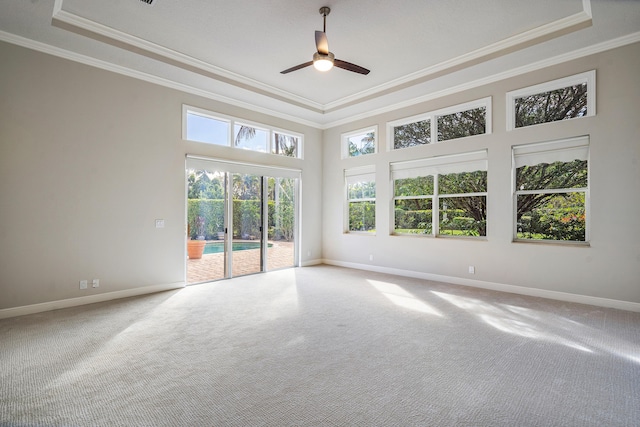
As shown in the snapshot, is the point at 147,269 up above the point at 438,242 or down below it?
below

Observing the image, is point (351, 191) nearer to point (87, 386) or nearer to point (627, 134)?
point (627, 134)

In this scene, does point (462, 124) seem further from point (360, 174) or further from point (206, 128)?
point (206, 128)

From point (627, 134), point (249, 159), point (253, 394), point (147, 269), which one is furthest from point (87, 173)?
point (627, 134)

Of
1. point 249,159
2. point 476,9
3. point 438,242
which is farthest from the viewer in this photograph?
point 249,159

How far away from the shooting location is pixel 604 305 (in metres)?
4.18

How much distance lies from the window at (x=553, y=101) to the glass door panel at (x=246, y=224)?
4.70 m

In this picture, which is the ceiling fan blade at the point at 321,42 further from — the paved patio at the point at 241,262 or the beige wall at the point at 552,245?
the paved patio at the point at 241,262

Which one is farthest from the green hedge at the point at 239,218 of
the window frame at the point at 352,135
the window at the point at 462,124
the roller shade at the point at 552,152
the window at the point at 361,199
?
the roller shade at the point at 552,152

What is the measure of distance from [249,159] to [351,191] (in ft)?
8.06

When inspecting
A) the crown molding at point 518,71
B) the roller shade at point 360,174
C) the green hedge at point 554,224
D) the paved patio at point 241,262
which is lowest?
the paved patio at point 241,262

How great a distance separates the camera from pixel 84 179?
445 cm

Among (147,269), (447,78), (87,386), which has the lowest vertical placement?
(87,386)

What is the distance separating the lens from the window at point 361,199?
6.95 m

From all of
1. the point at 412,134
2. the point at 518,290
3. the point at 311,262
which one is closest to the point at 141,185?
the point at 311,262
